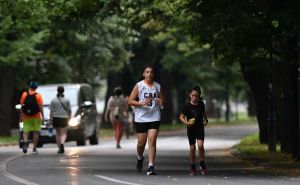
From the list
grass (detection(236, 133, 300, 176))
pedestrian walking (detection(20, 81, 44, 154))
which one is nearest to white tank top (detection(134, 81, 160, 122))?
grass (detection(236, 133, 300, 176))

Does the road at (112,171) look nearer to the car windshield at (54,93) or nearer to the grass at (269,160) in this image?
the grass at (269,160)

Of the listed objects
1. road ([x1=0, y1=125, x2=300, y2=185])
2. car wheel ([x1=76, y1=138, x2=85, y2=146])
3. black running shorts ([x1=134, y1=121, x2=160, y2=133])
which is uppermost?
black running shorts ([x1=134, y1=121, x2=160, y2=133])

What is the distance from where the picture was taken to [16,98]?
55.7m

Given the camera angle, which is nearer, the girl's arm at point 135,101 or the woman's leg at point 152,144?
the woman's leg at point 152,144

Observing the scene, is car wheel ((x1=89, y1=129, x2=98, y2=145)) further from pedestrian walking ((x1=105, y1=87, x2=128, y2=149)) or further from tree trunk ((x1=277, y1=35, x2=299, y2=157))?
tree trunk ((x1=277, y1=35, x2=299, y2=157))

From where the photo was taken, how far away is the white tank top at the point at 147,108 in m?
18.2

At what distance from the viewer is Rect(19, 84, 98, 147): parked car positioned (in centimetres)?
3158

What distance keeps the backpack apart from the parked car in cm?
490

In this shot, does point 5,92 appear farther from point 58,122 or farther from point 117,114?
point 58,122

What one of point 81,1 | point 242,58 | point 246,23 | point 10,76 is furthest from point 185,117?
point 10,76

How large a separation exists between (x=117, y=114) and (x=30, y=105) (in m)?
5.99

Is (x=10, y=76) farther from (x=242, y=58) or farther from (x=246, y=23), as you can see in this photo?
(x=246, y=23)

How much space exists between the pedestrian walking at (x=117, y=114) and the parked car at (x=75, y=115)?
99cm

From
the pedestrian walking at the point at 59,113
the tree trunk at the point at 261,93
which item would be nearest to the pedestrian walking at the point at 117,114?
the tree trunk at the point at 261,93
